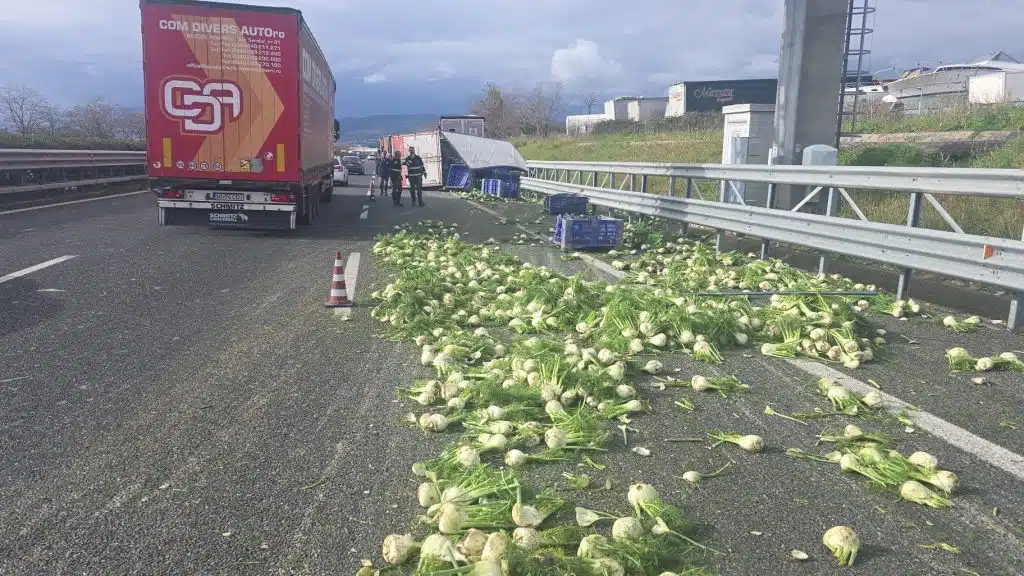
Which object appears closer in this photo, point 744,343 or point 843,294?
point 744,343

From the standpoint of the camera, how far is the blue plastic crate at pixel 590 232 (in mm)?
11859

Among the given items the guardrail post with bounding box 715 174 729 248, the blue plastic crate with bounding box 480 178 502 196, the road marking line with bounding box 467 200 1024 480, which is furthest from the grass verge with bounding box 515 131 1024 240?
the blue plastic crate with bounding box 480 178 502 196

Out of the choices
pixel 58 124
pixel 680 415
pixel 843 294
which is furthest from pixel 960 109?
pixel 58 124

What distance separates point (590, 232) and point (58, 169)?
2091 cm

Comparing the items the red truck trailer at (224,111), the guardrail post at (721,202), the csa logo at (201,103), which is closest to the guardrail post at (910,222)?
the guardrail post at (721,202)

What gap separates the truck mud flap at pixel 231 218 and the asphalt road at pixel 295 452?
6207 mm

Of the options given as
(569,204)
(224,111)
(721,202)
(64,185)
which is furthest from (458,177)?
(721,202)

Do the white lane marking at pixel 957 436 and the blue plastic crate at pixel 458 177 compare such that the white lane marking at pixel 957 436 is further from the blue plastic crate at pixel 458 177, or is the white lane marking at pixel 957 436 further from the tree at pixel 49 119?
the tree at pixel 49 119

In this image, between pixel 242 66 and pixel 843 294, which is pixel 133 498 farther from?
pixel 242 66

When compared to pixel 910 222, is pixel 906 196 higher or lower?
higher

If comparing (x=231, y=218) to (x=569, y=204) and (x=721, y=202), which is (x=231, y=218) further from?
(x=721, y=202)

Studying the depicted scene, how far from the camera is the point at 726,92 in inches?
2662

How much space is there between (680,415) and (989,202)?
8833 millimetres

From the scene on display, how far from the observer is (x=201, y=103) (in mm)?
13273
